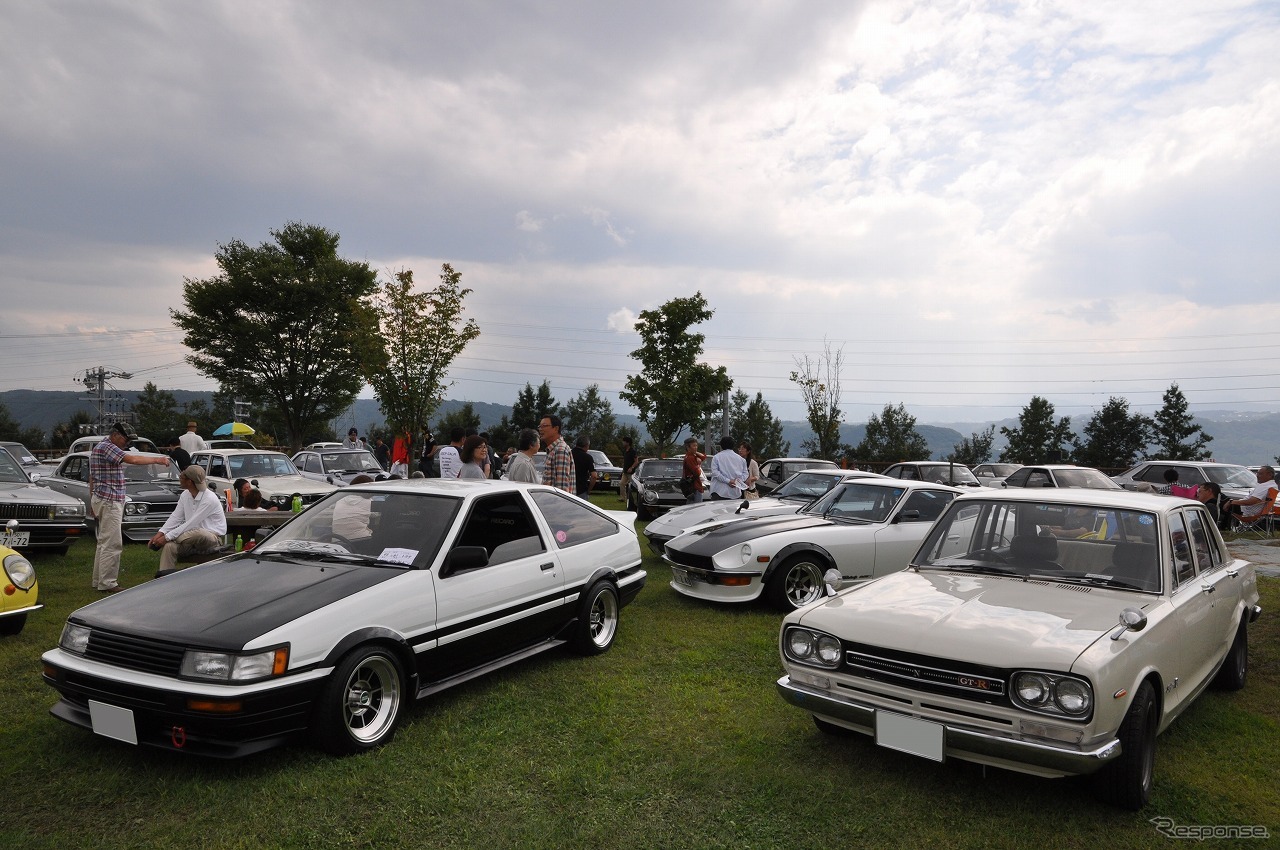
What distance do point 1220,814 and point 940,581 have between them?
1604 mm

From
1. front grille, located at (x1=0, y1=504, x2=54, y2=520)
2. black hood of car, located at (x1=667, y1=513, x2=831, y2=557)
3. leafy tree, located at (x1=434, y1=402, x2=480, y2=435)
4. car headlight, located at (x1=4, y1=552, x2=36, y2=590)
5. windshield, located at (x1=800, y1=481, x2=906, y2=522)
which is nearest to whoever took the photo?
car headlight, located at (x1=4, y1=552, x2=36, y2=590)

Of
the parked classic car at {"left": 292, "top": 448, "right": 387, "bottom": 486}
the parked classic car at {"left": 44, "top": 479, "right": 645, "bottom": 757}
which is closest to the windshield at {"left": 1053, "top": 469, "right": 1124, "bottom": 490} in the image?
the parked classic car at {"left": 44, "top": 479, "right": 645, "bottom": 757}

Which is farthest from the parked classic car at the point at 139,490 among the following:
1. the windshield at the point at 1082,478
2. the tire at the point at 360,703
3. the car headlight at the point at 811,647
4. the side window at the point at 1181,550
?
the windshield at the point at 1082,478

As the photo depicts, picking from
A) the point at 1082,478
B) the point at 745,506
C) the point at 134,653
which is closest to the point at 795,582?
the point at 745,506

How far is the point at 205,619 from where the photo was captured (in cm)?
384

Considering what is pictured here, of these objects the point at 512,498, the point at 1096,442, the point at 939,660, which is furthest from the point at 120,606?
the point at 1096,442

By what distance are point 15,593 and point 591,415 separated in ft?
276

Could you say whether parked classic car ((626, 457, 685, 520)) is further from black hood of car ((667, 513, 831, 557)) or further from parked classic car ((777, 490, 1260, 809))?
parked classic car ((777, 490, 1260, 809))

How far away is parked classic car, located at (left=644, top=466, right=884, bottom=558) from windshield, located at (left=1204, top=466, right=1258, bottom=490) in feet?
40.4

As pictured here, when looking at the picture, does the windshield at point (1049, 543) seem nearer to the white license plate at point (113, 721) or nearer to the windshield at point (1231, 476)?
the white license plate at point (113, 721)

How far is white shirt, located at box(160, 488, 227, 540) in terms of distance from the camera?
7012 millimetres

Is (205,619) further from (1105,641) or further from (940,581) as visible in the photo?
(1105,641)

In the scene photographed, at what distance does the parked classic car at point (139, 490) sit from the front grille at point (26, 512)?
0.68 meters

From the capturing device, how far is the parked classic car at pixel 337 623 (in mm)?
3625
